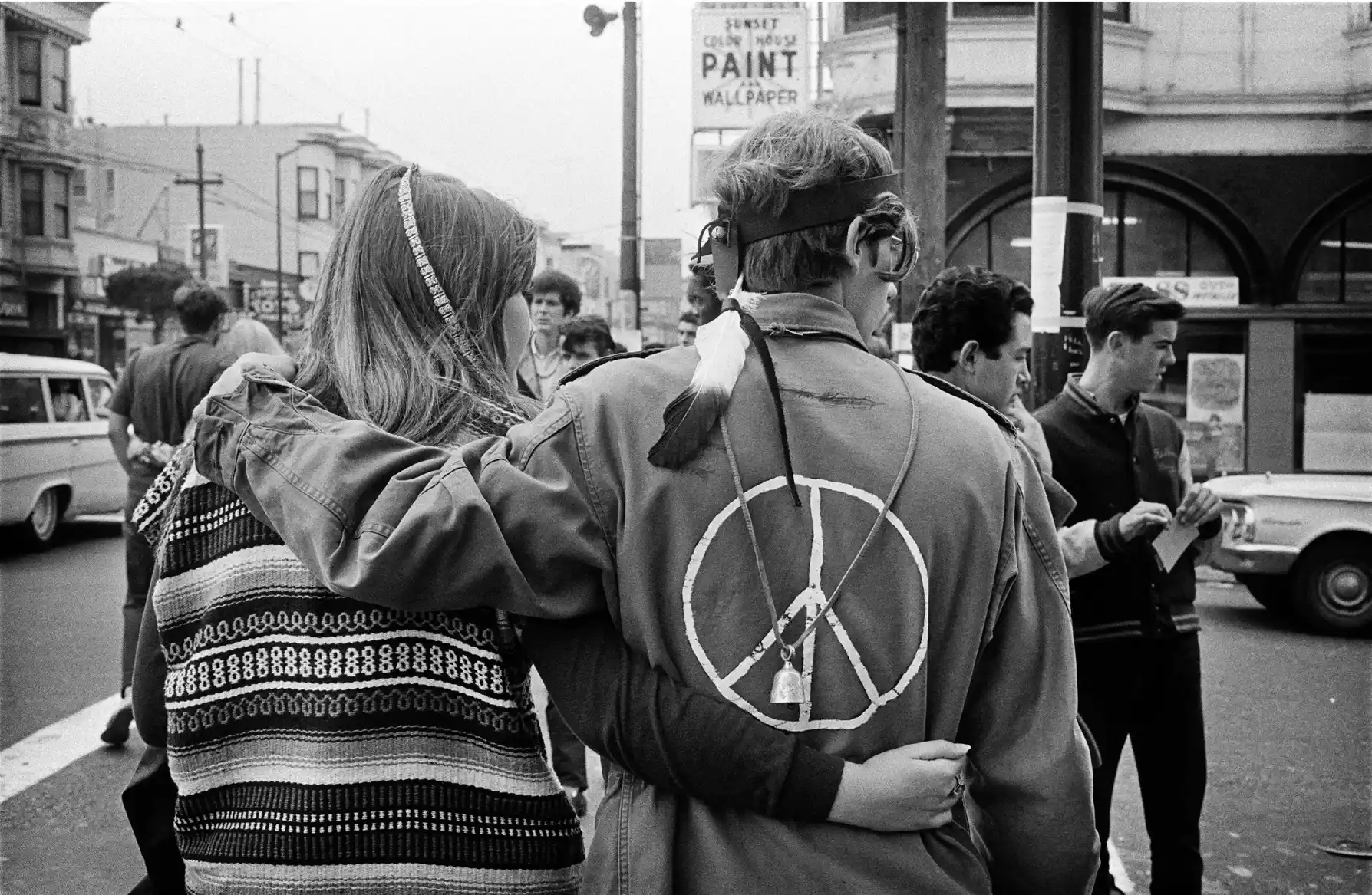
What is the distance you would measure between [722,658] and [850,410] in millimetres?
391

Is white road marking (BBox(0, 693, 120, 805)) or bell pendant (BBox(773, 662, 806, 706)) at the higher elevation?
bell pendant (BBox(773, 662, 806, 706))

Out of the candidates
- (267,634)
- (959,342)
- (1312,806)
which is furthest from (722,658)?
(1312,806)

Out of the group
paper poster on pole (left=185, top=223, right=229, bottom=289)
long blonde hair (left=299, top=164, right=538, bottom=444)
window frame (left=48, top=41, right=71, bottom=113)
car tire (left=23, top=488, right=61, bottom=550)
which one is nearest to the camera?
long blonde hair (left=299, top=164, right=538, bottom=444)

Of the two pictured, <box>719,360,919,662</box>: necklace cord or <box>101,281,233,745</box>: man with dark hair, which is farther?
<box>101,281,233,745</box>: man with dark hair

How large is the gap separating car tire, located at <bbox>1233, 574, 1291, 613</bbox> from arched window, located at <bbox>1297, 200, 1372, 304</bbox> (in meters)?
8.11

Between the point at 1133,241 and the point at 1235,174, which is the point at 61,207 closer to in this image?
the point at 1133,241

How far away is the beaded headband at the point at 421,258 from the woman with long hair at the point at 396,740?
22 centimetres

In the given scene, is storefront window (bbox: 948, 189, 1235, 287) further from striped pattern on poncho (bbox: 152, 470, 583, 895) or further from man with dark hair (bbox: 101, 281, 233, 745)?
striped pattern on poncho (bbox: 152, 470, 583, 895)

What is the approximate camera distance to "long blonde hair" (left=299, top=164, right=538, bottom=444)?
2.17 metres

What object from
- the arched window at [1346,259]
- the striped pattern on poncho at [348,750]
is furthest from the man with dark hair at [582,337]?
the arched window at [1346,259]

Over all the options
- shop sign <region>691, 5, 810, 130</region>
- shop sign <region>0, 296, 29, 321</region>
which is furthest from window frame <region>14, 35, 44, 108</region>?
shop sign <region>691, 5, 810, 130</region>

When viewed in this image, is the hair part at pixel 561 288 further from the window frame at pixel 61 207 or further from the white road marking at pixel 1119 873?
the window frame at pixel 61 207

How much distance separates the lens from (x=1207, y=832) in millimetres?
5566

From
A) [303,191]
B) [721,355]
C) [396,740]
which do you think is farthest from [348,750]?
[303,191]
